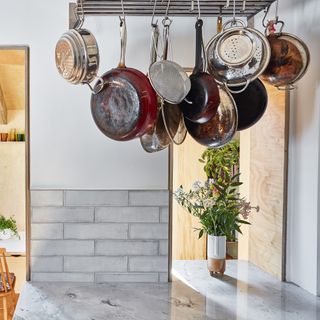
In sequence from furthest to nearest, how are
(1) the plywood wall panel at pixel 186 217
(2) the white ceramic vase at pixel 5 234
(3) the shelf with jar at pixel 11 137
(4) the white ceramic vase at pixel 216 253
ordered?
(3) the shelf with jar at pixel 11 137 → (2) the white ceramic vase at pixel 5 234 → (1) the plywood wall panel at pixel 186 217 → (4) the white ceramic vase at pixel 216 253

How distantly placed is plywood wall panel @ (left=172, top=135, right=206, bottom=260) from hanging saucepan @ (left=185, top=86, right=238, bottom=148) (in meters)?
1.47

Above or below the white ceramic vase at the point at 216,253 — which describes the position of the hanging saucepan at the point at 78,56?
above

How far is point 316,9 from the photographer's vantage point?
1.49 m

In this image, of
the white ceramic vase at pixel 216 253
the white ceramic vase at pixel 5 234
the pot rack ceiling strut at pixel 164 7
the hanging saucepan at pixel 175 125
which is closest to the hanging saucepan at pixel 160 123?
the hanging saucepan at pixel 175 125

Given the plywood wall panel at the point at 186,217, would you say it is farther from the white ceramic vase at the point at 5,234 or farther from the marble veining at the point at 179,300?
the white ceramic vase at the point at 5,234

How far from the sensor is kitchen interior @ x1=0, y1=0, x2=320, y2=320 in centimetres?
147

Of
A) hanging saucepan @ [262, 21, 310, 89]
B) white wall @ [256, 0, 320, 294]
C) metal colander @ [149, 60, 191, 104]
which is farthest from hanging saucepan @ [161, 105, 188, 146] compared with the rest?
white wall @ [256, 0, 320, 294]

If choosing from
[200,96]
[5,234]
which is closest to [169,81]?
[200,96]

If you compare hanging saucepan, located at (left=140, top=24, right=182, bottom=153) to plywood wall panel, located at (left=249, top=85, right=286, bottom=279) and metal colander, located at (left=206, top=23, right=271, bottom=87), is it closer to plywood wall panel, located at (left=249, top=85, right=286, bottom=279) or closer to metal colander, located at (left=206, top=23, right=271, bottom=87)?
metal colander, located at (left=206, top=23, right=271, bottom=87)

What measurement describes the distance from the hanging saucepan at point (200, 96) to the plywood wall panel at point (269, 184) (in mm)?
512

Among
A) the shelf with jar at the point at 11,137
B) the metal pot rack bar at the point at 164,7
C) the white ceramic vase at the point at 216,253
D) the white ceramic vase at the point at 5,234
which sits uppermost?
the metal pot rack bar at the point at 164,7

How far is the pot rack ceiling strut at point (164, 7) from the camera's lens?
1531 mm

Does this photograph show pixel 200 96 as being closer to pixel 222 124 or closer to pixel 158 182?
pixel 222 124

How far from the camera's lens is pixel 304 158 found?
1.59 m
